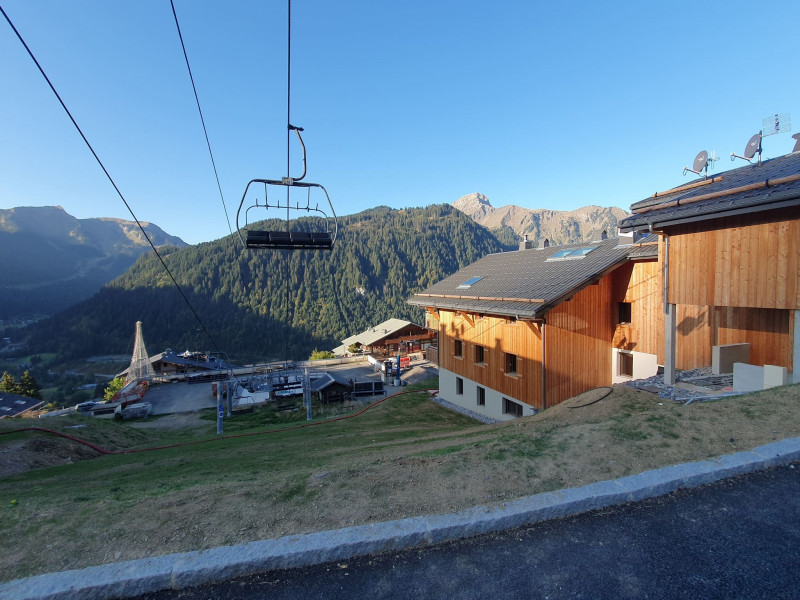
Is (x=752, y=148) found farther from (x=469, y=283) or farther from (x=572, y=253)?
(x=469, y=283)

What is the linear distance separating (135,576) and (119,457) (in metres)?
11.3

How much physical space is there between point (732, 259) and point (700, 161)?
17.0ft

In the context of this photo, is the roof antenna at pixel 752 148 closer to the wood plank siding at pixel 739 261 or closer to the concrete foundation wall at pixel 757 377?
the wood plank siding at pixel 739 261

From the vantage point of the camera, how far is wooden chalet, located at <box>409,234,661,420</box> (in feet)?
41.9

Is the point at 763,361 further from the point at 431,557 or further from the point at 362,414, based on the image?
the point at 362,414

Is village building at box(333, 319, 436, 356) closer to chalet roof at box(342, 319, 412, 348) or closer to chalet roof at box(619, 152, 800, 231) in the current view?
chalet roof at box(342, 319, 412, 348)

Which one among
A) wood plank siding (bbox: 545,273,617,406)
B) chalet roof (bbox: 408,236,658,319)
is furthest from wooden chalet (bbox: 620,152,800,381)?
chalet roof (bbox: 408,236,658,319)

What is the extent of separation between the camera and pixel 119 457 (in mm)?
11359

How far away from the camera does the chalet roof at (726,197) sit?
7.32 metres

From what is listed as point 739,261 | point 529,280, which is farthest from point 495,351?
point 739,261

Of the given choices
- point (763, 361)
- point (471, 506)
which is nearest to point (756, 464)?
point (471, 506)

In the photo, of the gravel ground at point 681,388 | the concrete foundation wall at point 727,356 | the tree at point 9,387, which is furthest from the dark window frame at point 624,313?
the tree at point 9,387

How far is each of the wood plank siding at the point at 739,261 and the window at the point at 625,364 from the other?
4956 mm

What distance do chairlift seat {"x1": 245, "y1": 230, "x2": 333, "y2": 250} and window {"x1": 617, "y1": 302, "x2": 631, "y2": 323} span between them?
36.7 ft
